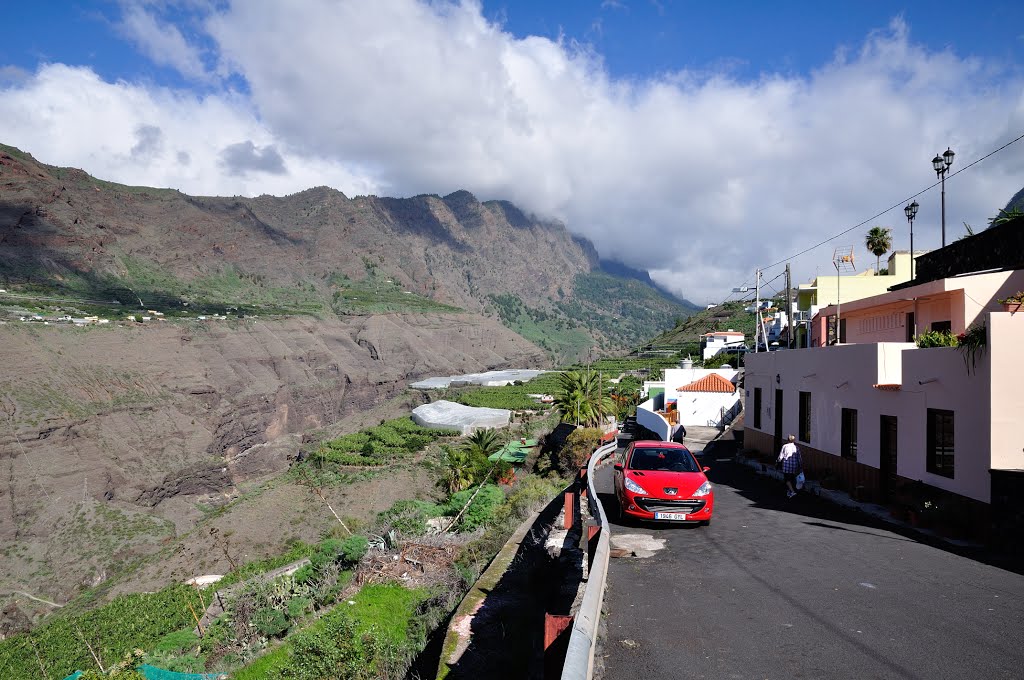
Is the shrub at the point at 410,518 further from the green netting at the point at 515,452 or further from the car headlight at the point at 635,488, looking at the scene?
the green netting at the point at 515,452

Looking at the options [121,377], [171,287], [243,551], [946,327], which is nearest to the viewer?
[946,327]

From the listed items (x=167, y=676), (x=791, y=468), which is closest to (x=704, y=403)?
(x=791, y=468)

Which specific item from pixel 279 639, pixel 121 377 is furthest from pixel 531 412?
pixel 279 639

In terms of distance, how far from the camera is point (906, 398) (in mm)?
13086

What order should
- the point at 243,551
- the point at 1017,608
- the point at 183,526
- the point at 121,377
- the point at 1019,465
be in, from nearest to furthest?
the point at 1017,608
the point at 1019,465
the point at 243,551
the point at 183,526
the point at 121,377

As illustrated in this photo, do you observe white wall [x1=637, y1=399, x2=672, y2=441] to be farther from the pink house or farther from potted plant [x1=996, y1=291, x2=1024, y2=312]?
potted plant [x1=996, y1=291, x2=1024, y2=312]

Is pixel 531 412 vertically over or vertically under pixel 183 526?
over

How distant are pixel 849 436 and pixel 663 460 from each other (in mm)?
6945

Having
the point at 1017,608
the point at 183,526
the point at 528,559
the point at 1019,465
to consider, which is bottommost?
the point at 183,526

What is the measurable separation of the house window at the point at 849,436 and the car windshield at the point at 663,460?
614 centimetres

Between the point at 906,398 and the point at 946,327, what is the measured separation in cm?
382

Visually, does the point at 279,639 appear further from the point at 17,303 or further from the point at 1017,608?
the point at 17,303

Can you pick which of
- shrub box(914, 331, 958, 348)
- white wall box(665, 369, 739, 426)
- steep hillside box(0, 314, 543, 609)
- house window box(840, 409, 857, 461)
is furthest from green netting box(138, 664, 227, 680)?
white wall box(665, 369, 739, 426)

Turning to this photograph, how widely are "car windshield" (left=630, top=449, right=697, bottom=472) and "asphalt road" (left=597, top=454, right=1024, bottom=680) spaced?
1.27m
